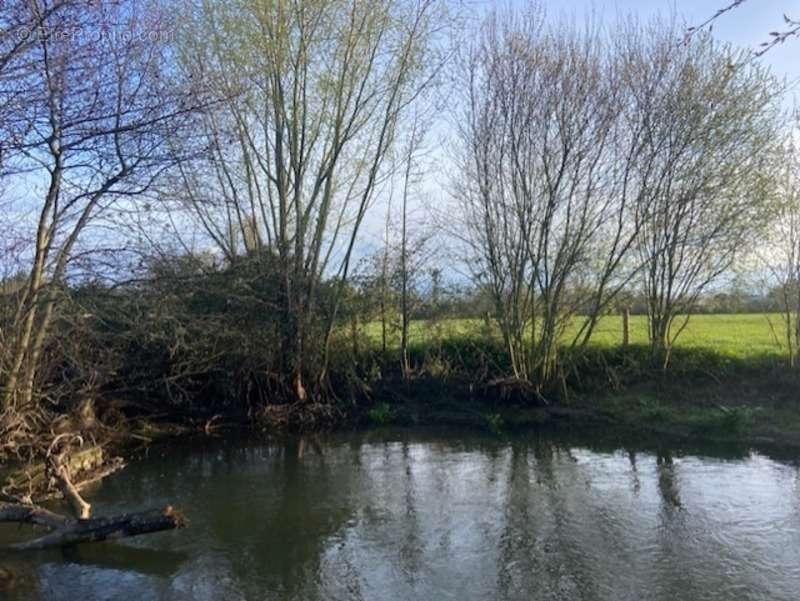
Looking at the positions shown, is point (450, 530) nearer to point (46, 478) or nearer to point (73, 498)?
point (73, 498)

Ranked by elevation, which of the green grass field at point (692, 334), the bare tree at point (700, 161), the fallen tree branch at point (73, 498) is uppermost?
the bare tree at point (700, 161)

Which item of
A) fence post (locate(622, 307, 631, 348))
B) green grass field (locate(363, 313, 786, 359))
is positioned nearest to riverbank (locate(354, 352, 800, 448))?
green grass field (locate(363, 313, 786, 359))

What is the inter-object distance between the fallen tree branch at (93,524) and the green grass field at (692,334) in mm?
8811

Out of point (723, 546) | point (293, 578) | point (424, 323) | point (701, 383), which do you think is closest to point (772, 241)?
point (701, 383)

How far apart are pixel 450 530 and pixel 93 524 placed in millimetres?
3495

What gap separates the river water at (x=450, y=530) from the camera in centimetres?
595

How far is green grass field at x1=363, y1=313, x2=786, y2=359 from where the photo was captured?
45.3 ft

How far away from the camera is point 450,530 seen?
290 inches

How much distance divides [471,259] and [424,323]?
1798mm

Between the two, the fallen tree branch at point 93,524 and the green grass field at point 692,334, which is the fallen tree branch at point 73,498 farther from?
the green grass field at point 692,334

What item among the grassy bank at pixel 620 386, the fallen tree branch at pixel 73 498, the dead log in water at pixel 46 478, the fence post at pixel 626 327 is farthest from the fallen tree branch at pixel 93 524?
the fence post at pixel 626 327

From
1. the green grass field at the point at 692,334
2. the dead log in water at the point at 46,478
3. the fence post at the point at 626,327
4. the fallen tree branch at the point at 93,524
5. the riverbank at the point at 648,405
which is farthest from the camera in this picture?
the fence post at the point at 626,327

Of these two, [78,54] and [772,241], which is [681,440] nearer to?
[772,241]

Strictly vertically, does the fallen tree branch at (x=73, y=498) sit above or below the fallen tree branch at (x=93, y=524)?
above
